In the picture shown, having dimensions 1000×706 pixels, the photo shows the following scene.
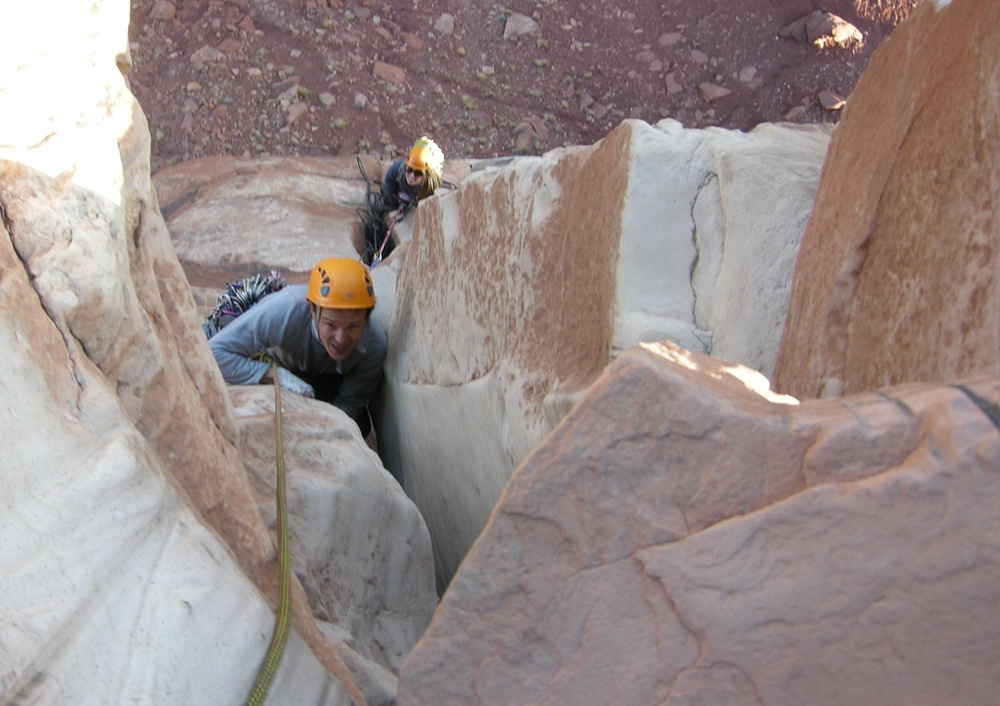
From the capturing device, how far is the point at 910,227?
1224mm

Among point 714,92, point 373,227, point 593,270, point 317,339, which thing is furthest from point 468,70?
point 593,270

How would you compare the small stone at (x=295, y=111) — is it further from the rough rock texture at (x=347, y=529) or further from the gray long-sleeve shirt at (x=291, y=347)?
the rough rock texture at (x=347, y=529)

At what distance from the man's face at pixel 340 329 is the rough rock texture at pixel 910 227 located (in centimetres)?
155

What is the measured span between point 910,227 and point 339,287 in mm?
1811

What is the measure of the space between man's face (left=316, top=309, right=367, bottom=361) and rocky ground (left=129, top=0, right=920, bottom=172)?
2817 millimetres

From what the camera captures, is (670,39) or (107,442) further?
(670,39)

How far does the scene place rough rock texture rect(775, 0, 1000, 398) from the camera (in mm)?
1071

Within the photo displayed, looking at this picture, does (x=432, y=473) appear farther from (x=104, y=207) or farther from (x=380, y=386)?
(x=104, y=207)

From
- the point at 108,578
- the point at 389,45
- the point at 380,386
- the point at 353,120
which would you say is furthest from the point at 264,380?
the point at 389,45

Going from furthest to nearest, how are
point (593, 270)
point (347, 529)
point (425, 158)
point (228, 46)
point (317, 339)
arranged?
point (228, 46) < point (425, 158) < point (317, 339) < point (347, 529) < point (593, 270)

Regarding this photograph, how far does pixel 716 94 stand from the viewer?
5.81 meters

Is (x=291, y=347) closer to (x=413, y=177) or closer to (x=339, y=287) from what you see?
(x=339, y=287)

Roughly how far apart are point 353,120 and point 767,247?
172 inches

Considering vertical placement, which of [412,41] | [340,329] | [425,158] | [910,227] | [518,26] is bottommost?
[340,329]
